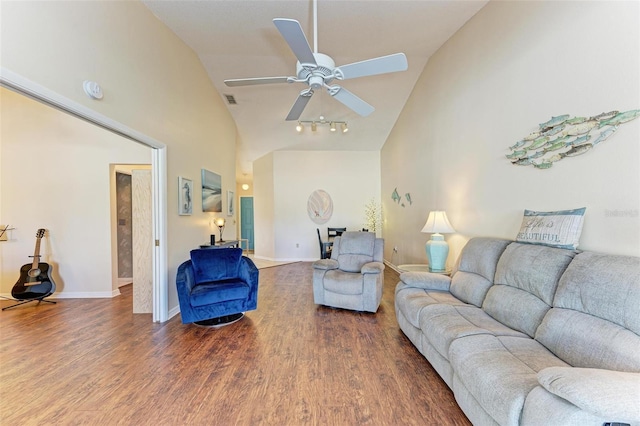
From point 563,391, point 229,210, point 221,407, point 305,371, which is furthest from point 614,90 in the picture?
point 229,210

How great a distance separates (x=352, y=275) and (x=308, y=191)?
4.09m

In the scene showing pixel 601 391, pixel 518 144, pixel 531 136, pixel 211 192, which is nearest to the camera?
pixel 601 391

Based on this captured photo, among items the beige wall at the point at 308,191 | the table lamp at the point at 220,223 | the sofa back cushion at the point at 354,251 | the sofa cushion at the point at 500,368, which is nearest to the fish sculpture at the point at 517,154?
the sofa cushion at the point at 500,368

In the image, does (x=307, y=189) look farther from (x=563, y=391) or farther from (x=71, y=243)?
(x=563, y=391)

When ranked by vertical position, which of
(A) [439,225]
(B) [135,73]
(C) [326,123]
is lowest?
(A) [439,225]

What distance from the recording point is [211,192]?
4559 millimetres

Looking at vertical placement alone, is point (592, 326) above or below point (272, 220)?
below

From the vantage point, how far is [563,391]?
39.5 inches

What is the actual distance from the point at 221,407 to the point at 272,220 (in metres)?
5.65

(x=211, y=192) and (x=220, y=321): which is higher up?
(x=211, y=192)

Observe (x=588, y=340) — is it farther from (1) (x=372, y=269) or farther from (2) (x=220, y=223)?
(2) (x=220, y=223)

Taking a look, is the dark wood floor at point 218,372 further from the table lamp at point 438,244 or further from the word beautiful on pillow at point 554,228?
the word beautiful on pillow at point 554,228

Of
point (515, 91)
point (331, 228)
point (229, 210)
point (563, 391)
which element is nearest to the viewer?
point (563, 391)

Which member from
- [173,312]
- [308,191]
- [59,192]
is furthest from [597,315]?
[308,191]
